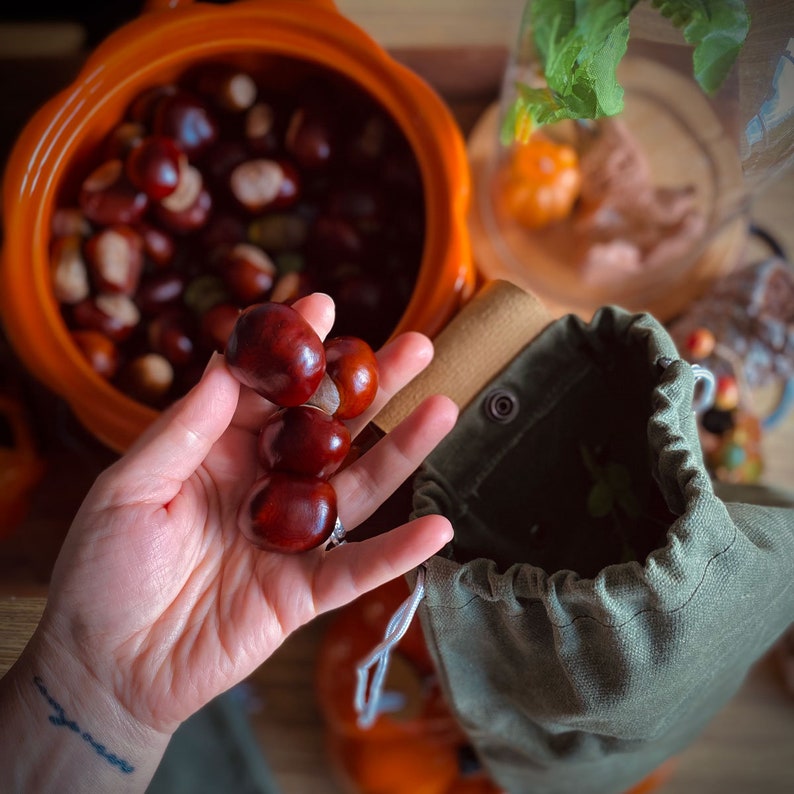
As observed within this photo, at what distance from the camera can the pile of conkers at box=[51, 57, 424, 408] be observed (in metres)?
0.83

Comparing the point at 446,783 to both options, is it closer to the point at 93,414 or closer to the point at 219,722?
the point at 219,722

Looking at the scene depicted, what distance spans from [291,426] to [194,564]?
0.49 ft

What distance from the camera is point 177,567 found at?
0.60 m

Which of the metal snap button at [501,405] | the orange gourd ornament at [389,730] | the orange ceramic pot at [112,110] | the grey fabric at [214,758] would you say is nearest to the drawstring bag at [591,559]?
the metal snap button at [501,405]

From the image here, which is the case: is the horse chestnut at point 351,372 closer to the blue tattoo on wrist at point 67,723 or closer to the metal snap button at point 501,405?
the metal snap button at point 501,405

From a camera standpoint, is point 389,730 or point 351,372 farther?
point 389,730

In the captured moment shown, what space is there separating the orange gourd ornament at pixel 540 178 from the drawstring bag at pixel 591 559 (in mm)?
373

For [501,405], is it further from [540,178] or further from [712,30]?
[540,178]

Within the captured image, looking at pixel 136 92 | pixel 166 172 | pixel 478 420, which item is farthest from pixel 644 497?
pixel 136 92

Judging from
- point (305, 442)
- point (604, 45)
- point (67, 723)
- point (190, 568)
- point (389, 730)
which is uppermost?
point (604, 45)

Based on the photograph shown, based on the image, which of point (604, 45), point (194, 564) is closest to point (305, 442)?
point (194, 564)

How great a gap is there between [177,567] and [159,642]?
0.06 meters

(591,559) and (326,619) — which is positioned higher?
(591,559)

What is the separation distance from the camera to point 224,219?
0.89m
